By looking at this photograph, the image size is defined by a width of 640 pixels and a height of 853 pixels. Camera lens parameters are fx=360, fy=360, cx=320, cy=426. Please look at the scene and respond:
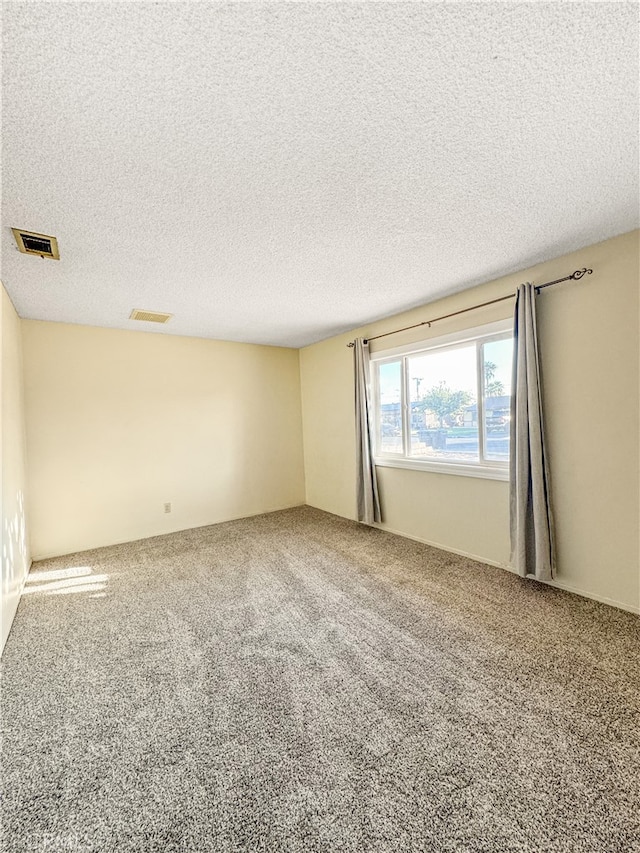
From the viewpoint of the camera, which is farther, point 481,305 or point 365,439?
point 365,439

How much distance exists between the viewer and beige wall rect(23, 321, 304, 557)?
3.73m

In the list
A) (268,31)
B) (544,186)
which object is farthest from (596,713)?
(268,31)

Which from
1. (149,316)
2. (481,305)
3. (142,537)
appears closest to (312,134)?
(481,305)

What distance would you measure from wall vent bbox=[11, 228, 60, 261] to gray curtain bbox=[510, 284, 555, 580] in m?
3.17

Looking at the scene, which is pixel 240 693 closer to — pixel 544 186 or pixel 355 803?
pixel 355 803

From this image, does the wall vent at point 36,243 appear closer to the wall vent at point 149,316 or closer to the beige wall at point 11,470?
the beige wall at point 11,470

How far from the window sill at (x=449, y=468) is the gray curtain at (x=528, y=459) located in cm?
25

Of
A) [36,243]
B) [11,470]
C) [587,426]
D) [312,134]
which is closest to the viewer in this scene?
[312,134]

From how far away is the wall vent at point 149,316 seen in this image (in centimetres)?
351

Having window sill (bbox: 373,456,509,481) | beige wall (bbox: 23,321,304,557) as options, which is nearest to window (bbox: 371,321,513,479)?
window sill (bbox: 373,456,509,481)

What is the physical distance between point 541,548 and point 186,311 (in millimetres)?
3669

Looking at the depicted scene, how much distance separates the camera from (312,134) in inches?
54.5

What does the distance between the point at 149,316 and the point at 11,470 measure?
182 centimetres

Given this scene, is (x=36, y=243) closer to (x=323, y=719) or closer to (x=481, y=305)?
(x=323, y=719)
